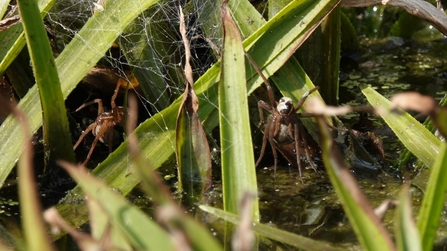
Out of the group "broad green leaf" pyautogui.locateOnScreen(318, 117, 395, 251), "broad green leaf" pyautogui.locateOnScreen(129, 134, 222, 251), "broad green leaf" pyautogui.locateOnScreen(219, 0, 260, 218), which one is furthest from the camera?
"broad green leaf" pyautogui.locateOnScreen(219, 0, 260, 218)

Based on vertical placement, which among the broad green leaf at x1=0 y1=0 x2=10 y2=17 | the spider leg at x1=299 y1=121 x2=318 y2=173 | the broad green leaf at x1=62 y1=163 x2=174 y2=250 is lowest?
the spider leg at x1=299 y1=121 x2=318 y2=173

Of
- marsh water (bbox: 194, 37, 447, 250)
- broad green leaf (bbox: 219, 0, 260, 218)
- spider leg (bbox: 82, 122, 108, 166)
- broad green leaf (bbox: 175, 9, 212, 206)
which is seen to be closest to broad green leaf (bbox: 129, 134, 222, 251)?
broad green leaf (bbox: 219, 0, 260, 218)

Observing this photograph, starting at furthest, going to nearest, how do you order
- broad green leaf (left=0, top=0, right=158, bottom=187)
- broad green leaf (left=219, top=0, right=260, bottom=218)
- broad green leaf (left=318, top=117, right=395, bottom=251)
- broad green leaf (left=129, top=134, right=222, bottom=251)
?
broad green leaf (left=0, top=0, right=158, bottom=187), broad green leaf (left=219, top=0, right=260, bottom=218), broad green leaf (left=318, top=117, right=395, bottom=251), broad green leaf (left=129, top=134, right=222, bottom=251)

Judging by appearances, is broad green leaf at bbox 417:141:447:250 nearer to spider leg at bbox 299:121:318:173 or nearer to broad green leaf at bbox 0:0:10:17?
spider leg at bbox 299:121:318:173

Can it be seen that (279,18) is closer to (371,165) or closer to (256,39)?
(256,39)

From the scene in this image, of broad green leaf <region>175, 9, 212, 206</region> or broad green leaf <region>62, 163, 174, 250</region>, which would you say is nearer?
broad green leaf <region>62, 163, 174, 250</region>

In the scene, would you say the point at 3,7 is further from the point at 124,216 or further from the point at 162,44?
the point at 124,216

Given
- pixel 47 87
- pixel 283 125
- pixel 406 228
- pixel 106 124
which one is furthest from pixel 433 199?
pixel 106 124
